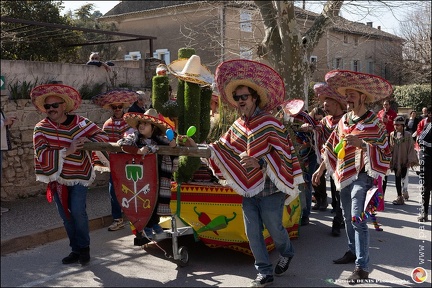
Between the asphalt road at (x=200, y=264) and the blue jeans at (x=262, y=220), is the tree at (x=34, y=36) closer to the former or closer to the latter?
the asphalt road at (x=200, y=264)

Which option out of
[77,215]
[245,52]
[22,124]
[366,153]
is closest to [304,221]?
[366,153]

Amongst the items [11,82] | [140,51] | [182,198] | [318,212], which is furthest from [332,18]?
[140,51]

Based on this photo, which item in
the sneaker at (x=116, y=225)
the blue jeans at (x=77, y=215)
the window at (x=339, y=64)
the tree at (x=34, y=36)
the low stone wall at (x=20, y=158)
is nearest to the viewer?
the blue jeans at (x=77, y=215)

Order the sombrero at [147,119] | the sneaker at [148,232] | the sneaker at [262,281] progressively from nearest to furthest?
the sneaker at [262,281] → the sombrero at [147,119] → the sneaker at [148,232]

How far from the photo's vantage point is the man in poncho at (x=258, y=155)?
4.83 metres

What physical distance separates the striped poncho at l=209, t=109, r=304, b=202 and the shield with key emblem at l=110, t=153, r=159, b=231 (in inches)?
26.3

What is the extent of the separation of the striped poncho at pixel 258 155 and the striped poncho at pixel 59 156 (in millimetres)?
1503

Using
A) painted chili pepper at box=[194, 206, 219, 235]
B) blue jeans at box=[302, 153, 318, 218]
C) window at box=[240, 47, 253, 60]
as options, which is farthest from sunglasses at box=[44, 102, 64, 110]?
window at box=[240, 47, 253, 60]

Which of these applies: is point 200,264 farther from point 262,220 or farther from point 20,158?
point 20,158

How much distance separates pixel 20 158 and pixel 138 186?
4.27 m

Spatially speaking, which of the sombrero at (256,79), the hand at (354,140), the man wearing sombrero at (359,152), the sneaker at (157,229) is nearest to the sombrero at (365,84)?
the man wearing sombrero at (359,152)

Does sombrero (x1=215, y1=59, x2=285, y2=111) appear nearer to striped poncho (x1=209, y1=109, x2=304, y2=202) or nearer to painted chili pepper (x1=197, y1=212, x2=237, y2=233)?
striped poncho (x1=209, y1=109, x2=304, y2=202)

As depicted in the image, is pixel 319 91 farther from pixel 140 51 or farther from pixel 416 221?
pixel 140 51

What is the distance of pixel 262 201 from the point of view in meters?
4.91
